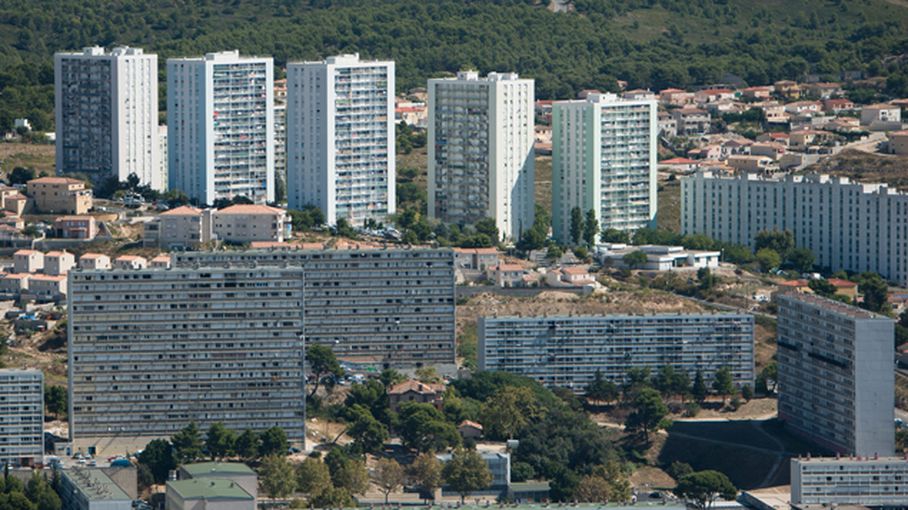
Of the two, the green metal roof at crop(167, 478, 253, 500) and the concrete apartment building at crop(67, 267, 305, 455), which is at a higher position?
the concrete apartment building at crop(67, 267, 305, 455)

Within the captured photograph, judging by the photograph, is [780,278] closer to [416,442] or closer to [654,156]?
[654,156]

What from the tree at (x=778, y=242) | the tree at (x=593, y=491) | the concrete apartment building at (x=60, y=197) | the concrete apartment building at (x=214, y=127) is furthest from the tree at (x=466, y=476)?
the tree at (x=778, y=242)

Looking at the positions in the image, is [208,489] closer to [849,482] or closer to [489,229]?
[849,482]

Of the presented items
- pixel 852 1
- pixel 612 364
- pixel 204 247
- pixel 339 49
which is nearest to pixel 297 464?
pixel 612 364

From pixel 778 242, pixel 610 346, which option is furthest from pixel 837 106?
pixel 610 346

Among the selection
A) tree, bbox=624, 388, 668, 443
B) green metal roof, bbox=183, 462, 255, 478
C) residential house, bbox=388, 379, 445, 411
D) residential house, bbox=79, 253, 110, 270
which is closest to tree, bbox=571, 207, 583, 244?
residential house, bbox=79, 253, 110, 270

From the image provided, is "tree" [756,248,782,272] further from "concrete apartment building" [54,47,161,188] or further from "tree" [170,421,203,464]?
"tree" [170,421,203,464]
